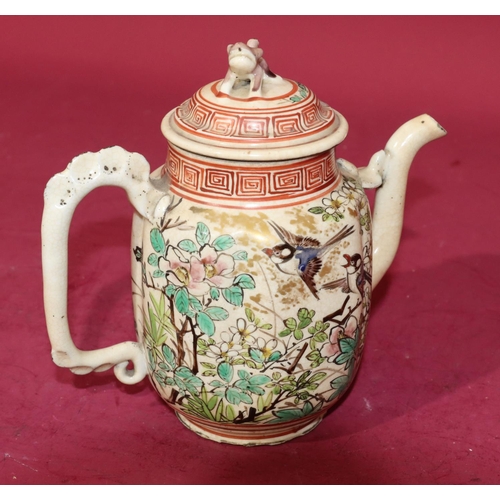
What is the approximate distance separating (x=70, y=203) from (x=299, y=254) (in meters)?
0.35

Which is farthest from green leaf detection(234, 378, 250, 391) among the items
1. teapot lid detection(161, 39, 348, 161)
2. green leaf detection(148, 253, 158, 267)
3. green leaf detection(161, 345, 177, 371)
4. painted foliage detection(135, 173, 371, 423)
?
teapot lid detection(161, 39, 348, 161)

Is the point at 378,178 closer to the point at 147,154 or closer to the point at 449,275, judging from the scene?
the point at 449,275

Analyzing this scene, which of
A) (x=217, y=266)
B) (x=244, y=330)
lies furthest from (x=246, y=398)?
(x=217, y=266)

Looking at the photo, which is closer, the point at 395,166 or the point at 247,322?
the point at 247,322

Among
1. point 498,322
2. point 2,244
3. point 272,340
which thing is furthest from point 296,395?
point 2,244

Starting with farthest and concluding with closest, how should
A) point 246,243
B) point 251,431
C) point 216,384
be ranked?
point 251,431 → point 216,384 → point 246,243

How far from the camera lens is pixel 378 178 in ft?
5.10

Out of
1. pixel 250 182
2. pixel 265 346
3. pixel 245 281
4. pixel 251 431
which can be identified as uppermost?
pixel 250 182

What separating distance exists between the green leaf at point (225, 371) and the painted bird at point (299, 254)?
0.17 m

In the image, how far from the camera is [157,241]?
145cm

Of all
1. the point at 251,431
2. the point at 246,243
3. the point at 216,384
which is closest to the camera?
the point at 246,243

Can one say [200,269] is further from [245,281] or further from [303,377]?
[303,377]

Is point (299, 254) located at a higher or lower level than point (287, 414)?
higher

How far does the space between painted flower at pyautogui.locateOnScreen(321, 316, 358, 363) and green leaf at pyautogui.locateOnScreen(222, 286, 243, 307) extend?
167 millimetres
